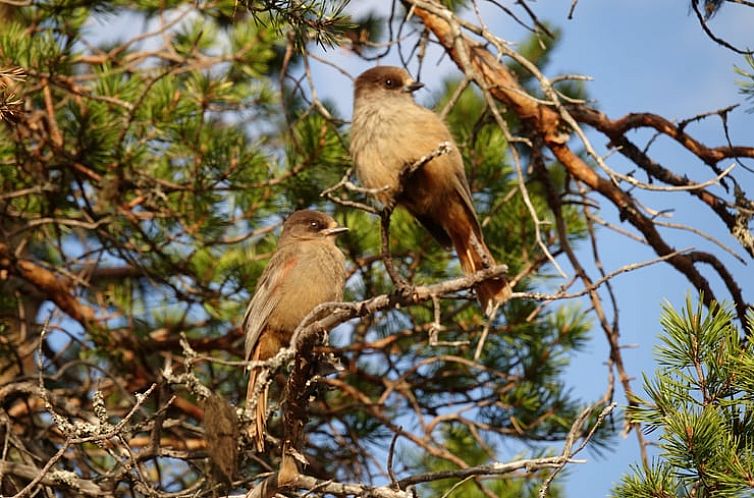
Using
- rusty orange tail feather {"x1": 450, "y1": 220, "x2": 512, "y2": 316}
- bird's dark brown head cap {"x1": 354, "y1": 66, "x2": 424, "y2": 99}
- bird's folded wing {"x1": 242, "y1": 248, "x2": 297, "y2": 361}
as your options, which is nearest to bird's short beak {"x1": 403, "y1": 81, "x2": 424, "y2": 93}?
bird's dark brown head cap {"x1": 354, "y1": 66, "x2": 424, "y2": 99}

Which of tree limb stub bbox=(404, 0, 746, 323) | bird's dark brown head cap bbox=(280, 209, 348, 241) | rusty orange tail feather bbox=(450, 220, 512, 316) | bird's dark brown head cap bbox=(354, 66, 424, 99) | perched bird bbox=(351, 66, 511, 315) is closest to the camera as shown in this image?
tree limb stub bbox=(404, 0, 746, 323)

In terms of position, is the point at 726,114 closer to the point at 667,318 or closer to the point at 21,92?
the point at 667,318

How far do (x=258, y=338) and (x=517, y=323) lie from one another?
5.74 feet

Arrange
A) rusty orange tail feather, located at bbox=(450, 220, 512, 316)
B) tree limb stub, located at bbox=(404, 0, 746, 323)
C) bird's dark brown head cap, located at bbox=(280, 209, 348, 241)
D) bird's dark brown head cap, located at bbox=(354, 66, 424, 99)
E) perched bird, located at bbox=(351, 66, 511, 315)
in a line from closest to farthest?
tree limb stub, located at bbox=(404, 0, 746, 323)
perched bird, located at bbox=(351, 66, 511, 315)
rusty orange tail feather, located at bbox=(450, 220, 512, 316)
bird's dark brown head cap, located at bbox=(280, 209, 348, 241)
bird's dark brown head cap, located at bbox=(354, 66, 424, 99)

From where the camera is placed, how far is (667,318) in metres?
3.18

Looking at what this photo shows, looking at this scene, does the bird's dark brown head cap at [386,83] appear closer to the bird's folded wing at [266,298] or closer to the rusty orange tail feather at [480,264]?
the rusty orange tail feather at [480,264]

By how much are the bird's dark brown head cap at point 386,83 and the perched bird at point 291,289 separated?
2.41ft

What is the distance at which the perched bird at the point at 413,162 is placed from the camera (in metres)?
4.68

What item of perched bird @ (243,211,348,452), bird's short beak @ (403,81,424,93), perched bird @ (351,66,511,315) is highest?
bird's short beak @ (403,81,424,93)

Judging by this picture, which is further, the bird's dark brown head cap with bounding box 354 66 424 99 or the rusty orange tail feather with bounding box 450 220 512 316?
the bird's dark brown head cap with bounding box 354 66 424 99

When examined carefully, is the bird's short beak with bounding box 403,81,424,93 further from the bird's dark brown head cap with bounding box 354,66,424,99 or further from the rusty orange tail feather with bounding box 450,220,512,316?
the rusty orange tail feather with bounding box 450,220,512,316

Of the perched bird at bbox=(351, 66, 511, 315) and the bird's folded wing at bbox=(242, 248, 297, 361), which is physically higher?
the perched bird at bbox=(351, 66, 511, 315)

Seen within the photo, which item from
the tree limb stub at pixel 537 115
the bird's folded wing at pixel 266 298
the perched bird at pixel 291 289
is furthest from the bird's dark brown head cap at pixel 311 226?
the tree limb stub at pixel 537 115

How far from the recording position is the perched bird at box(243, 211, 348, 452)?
4.70m
